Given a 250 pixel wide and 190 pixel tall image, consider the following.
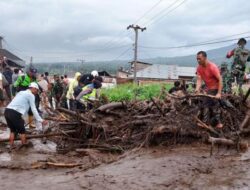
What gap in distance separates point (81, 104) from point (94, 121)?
2677 millimetres

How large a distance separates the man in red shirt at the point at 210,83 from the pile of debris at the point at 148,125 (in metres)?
0.23

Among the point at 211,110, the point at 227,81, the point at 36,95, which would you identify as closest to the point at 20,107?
the point at 36,95

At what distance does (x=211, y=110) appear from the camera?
8508 millimetres

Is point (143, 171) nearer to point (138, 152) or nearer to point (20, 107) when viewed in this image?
point (138, 152)

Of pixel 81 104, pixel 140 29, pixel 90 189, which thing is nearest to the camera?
pixel 90 189

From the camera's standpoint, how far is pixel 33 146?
984cm

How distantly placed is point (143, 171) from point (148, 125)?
225 cm

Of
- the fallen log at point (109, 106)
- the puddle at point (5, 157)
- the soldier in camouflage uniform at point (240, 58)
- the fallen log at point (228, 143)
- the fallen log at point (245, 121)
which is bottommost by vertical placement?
the puddle at point (5, 157)

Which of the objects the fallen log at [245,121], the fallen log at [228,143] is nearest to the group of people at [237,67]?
the fallen log at [245,121]

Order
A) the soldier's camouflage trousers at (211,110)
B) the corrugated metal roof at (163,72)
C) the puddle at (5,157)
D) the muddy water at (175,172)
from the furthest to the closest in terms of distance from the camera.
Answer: the corrugated metal roof at (163,72) < the puddle at (5,157) < the soldier's camouflage trousers at (211,110) < the muddy water at (175,172)

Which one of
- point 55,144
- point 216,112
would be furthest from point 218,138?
point 55,144

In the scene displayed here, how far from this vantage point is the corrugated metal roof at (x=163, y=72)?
2377 inches

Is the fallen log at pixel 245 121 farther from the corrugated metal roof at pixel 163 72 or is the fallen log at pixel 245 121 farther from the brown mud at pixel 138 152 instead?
the corrugated metal roof at pixel 163 72

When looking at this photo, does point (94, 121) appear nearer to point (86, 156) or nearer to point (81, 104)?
point (86, 156)
